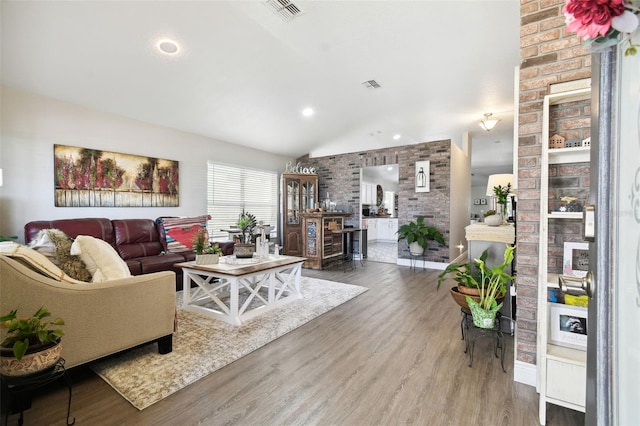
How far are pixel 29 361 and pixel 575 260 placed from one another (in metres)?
3.02

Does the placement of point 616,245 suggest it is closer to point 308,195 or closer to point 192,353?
point 192,353

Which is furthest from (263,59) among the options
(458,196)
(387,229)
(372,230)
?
(387,229)

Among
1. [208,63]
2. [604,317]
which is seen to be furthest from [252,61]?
[604,317]

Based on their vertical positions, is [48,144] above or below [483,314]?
above

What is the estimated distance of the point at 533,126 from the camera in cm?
189

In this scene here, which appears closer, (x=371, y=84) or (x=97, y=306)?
(x=97, y=306)

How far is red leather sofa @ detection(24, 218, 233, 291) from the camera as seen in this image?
3.41 meters

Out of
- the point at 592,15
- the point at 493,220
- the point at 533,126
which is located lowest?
the point at 493,220

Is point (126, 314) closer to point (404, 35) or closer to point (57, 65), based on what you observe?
point (57, 65)

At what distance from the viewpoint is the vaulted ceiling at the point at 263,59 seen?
2.69m

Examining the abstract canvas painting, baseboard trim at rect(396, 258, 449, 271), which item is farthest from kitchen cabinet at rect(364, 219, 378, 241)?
the abstract canvas painting

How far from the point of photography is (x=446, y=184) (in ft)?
18.3

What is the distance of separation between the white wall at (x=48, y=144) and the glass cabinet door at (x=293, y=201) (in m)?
2.25

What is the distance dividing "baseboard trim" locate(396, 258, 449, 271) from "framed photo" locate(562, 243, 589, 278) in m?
3.97
